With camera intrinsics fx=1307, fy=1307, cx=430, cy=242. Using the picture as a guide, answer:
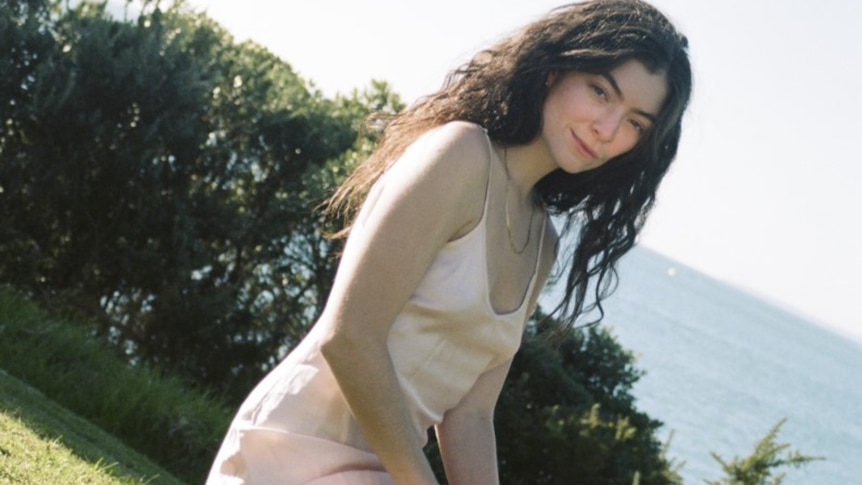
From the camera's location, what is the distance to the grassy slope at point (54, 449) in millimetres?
4875

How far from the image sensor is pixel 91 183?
36.1 ft

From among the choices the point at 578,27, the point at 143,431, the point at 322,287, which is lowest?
the point at 143,431

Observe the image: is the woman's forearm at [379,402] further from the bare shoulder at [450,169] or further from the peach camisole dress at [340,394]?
the bare shoulder at [450,169]

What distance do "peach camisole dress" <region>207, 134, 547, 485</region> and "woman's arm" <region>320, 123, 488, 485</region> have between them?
0.05 meters

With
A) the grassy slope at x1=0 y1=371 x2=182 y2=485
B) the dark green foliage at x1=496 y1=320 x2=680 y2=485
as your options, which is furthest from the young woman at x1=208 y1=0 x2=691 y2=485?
the dark green foliage at x1=496 y1=320 x2=680 y2=485

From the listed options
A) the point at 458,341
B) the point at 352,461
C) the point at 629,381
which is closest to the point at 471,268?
the point at 458,341

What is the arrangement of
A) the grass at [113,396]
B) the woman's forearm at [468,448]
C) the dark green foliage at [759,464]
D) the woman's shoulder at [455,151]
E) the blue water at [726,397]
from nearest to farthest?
the woman's shoulder at [455,151], the woman's forearm at [468,448], the grass at [113,396], the dark green foliage at [759,464], the blue water at [726,397]

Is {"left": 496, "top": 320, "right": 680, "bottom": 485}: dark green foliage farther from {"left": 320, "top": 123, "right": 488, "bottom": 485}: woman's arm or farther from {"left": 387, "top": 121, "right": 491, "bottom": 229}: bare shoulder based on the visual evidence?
{"left": 320, "top": 123, "right": 488, "bottom": 485}: woman's arm

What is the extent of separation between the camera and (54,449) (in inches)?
219

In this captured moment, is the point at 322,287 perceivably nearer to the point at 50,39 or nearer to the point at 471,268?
the point at 50,39

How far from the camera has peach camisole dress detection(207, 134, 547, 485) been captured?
246 cm

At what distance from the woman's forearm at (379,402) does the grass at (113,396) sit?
19.6ft

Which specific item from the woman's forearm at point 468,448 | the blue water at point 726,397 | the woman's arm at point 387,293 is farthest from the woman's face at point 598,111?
the blue water at point 726,397

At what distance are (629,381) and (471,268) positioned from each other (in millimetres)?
10611
